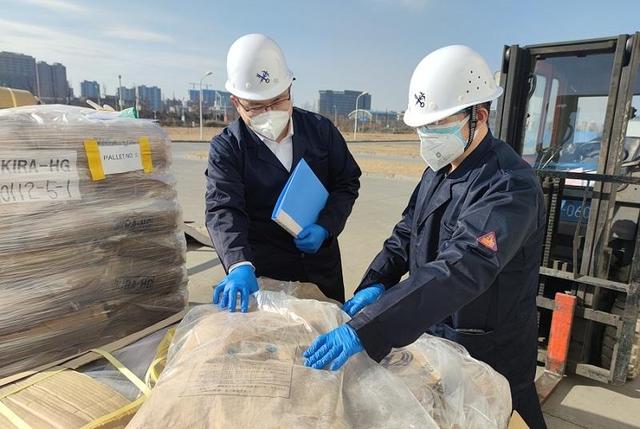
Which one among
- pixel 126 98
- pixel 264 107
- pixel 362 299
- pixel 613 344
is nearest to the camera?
pixel 362 299

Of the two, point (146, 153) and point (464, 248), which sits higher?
point (146, 153)

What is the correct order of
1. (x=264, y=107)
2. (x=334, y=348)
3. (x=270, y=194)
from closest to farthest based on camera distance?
(x=334, y=348), (x=264, y=107), (x=270, y=194)

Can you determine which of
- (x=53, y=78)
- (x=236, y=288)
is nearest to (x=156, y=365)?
(x=236, y=288)

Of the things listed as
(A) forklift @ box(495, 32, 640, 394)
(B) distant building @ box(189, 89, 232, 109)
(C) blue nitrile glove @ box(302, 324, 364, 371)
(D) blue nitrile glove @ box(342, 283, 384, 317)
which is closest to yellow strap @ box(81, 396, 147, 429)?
(C) blue nitrile glove @ box(302, 324, 364, 371)

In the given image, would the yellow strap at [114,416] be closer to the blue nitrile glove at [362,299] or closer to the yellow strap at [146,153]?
the blue nitrile glove at [362,299]

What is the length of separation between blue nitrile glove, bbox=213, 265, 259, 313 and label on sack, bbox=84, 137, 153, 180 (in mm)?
834

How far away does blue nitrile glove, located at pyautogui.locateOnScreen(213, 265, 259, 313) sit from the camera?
1566mm

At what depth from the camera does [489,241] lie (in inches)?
55.1

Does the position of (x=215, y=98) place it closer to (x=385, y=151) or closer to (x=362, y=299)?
(x=385, y=151)

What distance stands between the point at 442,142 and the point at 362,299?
648 mm

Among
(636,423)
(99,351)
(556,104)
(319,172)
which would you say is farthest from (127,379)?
(556,104)

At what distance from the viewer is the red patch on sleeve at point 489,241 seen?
1.40 meters

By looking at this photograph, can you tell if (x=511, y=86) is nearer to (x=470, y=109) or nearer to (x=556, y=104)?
(x=556, y=104)

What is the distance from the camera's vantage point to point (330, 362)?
1224 millimetres
